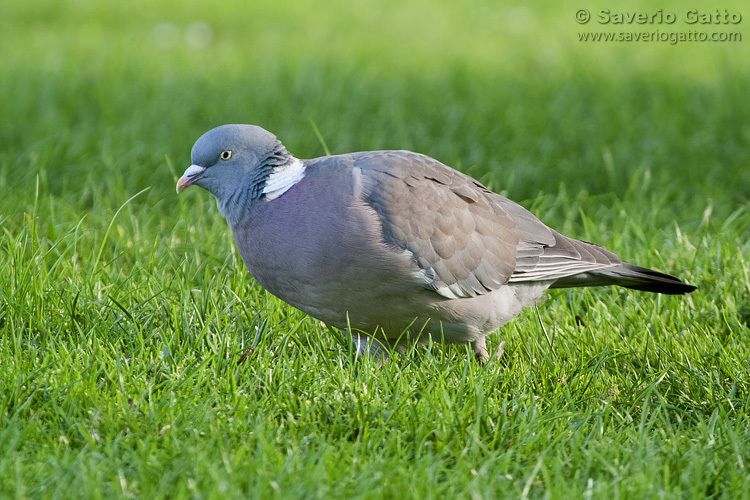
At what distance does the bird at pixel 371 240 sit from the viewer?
3195 mm

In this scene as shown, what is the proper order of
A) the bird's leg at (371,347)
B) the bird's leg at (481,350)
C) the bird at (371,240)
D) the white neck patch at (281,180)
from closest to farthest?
the bird at (371,240) < the white neck patch at (281,180) < the bird's leg at (371,347) < the bird's leg at (481,350)

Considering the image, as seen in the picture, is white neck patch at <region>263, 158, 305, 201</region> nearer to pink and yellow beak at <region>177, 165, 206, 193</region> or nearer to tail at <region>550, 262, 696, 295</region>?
pink and yellow beak at <region>177, 165, 206, 193</region>

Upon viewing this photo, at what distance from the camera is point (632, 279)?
152 inches

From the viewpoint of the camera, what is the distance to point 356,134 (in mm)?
6168

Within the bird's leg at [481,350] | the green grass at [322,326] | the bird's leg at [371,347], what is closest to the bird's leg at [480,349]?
the bird's leg at [481,350]

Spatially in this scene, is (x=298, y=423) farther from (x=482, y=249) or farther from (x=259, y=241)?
(x=482, y=249)

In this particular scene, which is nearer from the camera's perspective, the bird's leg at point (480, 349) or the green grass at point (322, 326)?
the green grass at point (322, 326)

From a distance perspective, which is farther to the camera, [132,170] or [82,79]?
[82,79]

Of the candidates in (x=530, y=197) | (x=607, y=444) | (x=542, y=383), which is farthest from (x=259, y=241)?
(x=530, y=197)

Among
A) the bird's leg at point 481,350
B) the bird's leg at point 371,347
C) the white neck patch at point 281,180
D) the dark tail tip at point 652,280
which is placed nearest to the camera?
the white neck patch at point 281,180

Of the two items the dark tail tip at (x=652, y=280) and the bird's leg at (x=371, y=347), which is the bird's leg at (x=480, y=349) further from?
the dark tail tip at (x=652, y=280)

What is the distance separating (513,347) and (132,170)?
9.10 feet

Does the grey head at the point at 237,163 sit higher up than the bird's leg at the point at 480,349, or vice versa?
the grey head at the point at 237,163

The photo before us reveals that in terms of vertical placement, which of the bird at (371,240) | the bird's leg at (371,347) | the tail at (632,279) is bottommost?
the bird's leg at (371,347)
